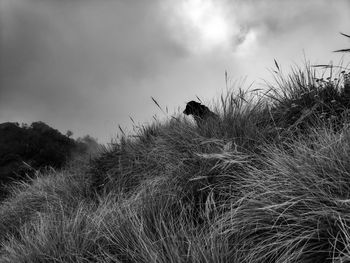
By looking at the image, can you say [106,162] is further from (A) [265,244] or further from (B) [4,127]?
(B) [4,127]

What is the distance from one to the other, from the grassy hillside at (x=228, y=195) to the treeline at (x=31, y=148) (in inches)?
172

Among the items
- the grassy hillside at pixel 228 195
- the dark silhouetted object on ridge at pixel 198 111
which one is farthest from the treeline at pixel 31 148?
the dark silhouetted object on ridge at pixel 198 111

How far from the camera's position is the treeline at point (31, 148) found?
36.3ft

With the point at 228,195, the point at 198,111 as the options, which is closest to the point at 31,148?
the point at 198,111

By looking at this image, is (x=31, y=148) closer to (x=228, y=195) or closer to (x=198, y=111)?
(x=198, y=111)

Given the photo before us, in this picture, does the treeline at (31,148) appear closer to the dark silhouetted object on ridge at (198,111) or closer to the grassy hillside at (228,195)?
the grassy hillside at (228,195)

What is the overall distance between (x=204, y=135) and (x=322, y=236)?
2.34 meters

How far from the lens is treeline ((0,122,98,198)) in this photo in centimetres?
1106

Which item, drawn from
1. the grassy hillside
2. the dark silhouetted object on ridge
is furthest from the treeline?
the dark silhouetted object on ridge

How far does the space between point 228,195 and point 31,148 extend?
Result: 8609 mm

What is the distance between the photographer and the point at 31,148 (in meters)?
11.6

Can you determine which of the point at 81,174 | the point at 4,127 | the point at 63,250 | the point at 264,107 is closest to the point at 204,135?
the point at 264,107

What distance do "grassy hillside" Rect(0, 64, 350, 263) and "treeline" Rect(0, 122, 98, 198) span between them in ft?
14.3

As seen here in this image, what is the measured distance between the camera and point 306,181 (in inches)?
119
